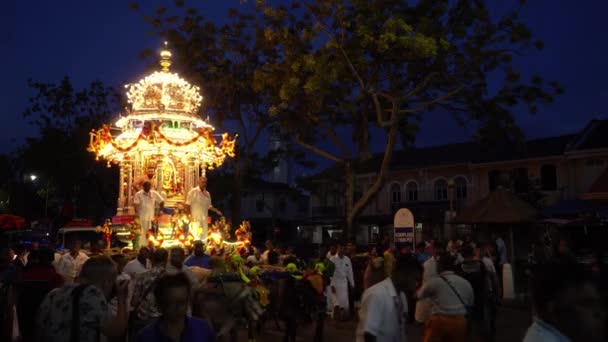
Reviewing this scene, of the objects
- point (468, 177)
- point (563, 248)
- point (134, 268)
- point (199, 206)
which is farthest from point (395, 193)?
point (134, 268)

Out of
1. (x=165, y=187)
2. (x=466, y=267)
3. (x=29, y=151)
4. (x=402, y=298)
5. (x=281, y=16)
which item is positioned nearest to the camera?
(x=402, y=298)

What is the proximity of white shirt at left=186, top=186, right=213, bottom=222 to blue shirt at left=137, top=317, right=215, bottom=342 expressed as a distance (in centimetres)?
1333

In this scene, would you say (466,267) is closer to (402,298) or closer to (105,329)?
(402,298)

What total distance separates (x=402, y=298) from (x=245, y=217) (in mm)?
50095

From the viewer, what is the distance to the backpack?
353 inches

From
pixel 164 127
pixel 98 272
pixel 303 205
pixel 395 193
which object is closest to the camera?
pixel 98 272

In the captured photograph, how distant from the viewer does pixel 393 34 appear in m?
17.0

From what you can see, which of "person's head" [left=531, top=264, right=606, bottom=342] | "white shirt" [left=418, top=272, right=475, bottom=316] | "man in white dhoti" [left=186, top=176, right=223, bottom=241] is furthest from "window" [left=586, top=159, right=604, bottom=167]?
"person's head" [left=531, top=264, right=606, bottom=342]

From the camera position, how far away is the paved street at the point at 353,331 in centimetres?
1146

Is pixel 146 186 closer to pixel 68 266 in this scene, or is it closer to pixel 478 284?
pixel 68 266

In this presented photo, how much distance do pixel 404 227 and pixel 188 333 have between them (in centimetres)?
1143

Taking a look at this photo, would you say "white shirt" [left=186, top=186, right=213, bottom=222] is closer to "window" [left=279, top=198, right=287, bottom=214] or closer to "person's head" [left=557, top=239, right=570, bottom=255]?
"person's head" [left=557, top=239, right=570, bottom=255]

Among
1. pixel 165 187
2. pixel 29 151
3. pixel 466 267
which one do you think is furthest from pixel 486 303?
pixel 29 151

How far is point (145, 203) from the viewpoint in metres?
16.3
